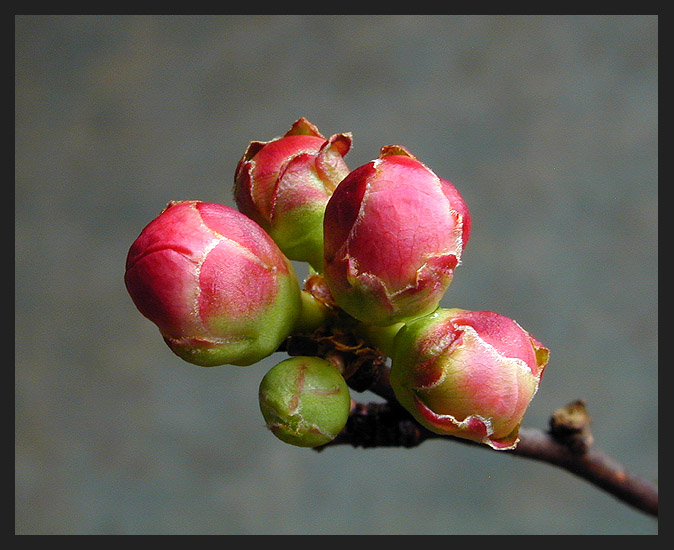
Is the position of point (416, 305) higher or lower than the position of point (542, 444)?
higher

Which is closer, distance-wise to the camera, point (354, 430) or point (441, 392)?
point (441, 392)

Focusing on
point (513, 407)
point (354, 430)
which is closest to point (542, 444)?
point (354, 430)

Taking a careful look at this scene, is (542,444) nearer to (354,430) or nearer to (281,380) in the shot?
(354,430)

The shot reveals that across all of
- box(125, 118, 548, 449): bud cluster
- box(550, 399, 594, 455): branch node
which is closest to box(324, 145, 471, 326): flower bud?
box(125, 118, 548, 449): bud cluster

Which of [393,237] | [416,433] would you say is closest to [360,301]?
[393,237]

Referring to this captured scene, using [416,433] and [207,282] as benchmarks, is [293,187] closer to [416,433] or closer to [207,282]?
[207,282]

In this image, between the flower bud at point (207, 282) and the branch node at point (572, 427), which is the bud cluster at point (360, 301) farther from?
the branch node at point (572, 427)
